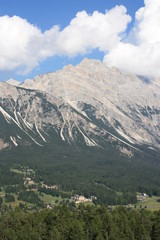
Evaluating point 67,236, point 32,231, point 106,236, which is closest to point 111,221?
point 106,236

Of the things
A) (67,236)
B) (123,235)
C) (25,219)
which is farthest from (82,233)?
Result: (25,219)

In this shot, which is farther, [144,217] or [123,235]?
[144,217]

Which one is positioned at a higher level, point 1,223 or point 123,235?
point 123,235

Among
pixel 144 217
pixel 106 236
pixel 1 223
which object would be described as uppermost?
pixel 144 217

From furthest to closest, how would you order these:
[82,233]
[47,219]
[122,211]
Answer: [122,211] < [47,219] < [82,233]

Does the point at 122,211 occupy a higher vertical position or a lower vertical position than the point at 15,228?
higher

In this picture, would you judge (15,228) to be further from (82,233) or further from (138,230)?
(138,230)

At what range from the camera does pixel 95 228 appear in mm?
125062

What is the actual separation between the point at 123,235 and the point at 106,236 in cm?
557

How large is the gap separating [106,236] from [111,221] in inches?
241

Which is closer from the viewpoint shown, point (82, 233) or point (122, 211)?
point (82, 233)

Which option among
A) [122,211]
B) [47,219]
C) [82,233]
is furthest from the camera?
[122,211]

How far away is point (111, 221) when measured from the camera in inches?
5027

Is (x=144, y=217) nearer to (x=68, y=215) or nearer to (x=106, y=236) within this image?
(x=106, y=236)
